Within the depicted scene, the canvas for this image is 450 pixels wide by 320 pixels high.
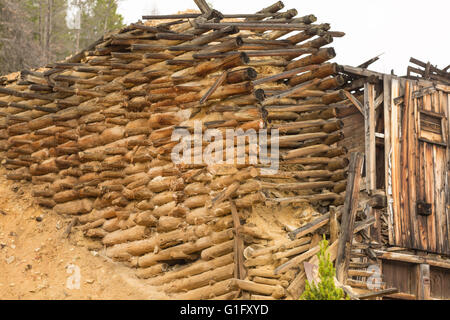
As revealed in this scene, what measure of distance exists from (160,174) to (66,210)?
2.15 meters

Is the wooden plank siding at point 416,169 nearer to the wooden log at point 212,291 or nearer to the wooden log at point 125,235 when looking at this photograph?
the wooden log at point 212,291

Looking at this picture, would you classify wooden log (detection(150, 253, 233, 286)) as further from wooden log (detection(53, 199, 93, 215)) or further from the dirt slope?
wooden log (detection(53, 199, 93, 215))

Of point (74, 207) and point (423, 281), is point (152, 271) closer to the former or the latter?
point (74, 207)

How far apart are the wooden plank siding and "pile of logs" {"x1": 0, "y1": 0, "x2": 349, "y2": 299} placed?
354 centimetres

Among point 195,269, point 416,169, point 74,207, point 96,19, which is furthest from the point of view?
point 96,19

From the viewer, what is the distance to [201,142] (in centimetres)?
694

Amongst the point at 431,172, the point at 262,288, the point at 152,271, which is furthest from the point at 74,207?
the point at 431,172

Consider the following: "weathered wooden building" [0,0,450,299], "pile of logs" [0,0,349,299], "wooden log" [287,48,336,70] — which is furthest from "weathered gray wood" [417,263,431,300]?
"wooden log" [287,48,336,70]

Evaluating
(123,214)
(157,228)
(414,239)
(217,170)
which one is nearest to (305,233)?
(217,170)

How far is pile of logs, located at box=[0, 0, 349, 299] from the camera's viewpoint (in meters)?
6.48

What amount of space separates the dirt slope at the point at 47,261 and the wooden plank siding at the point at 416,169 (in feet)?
18.7

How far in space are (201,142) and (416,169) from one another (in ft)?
18.9

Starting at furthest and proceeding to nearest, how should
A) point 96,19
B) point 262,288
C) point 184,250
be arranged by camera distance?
point 96,19 → point 184,250 → point 262,288

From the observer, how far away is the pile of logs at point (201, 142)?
6484mm
